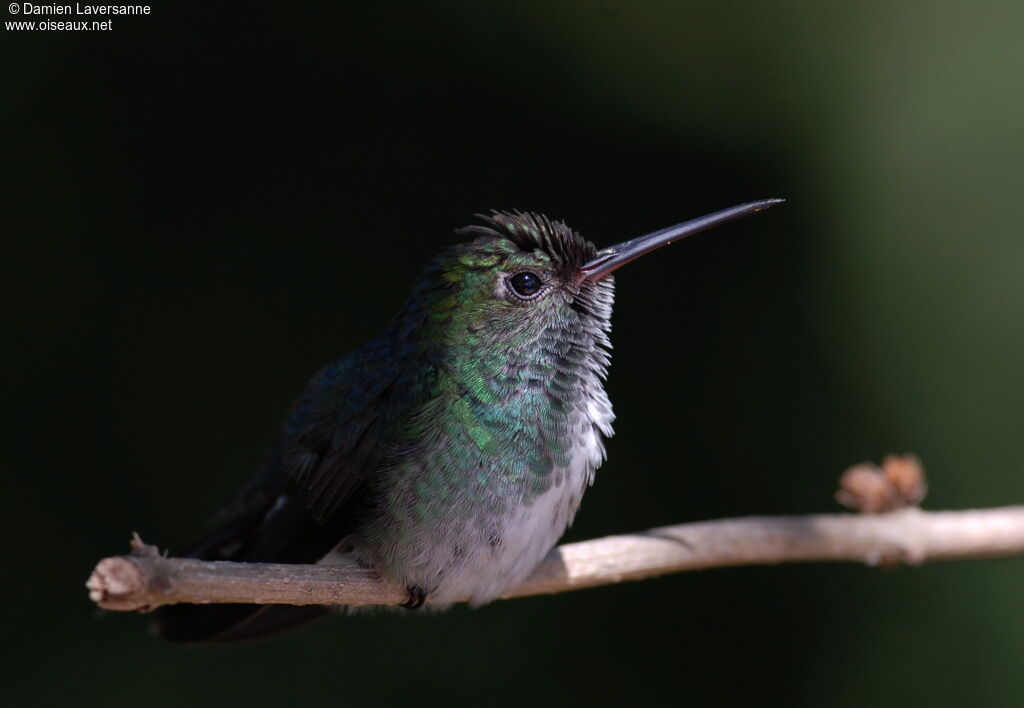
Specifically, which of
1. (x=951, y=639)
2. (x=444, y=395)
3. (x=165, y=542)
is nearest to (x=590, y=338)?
(x=444, y=395)

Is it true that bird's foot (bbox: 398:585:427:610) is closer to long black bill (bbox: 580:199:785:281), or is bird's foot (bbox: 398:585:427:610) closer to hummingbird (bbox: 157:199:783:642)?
hummingbird (bbox: 157:199:783:642)

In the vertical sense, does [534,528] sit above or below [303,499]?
below

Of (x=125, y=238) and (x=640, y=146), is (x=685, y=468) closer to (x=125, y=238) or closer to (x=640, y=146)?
(x=640, y=146)

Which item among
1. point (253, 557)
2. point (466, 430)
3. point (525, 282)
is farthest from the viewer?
point (253, 557)

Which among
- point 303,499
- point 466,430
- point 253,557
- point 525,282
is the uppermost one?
point 525,282

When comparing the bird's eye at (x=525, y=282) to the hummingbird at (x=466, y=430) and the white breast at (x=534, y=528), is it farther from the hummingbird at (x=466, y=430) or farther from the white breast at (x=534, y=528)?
the white breast at (x=534, y=528)

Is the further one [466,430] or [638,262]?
[638,262]

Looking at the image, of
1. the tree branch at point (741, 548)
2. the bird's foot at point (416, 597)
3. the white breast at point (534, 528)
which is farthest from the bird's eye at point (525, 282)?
the bird's foot at point (416, 597)

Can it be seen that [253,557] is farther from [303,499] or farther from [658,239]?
[658,239]

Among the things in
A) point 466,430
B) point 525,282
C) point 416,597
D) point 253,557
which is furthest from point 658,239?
point 253,557
